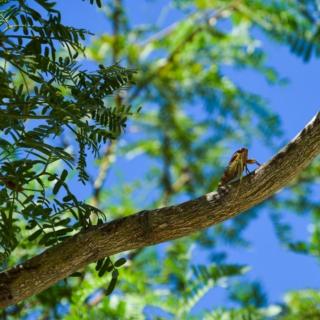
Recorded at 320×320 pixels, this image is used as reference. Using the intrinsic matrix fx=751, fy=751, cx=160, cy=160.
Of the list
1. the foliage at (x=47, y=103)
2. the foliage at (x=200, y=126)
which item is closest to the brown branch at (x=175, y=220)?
the foliage at (x=47, y=103)

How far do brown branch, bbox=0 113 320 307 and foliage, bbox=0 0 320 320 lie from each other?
1.35m

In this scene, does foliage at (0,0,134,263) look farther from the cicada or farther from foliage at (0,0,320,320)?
foliage at (0,0,320,320)

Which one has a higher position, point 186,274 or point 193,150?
point 193,150

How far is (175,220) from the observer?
3.80ft

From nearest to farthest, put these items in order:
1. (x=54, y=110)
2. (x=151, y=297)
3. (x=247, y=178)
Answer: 1. (x=54, y=110)
2. (x=247, y=178)
3. (x=151, y=297)

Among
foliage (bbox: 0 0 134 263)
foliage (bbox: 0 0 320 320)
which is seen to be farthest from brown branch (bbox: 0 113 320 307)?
foliage (bbox: 0 0 320 320)

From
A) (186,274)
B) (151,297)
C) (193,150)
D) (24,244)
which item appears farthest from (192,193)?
(24,244)

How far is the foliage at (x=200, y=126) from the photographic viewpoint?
2744mm

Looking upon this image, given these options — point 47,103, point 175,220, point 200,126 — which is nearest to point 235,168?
point 175,220

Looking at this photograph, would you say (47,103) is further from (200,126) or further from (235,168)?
(200,126)

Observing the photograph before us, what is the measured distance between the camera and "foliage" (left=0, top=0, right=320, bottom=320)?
9.00 feet

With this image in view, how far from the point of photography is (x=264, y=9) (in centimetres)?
288

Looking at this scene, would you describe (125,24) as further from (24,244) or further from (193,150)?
(24,244)

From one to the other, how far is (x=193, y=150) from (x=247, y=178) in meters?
2.15
